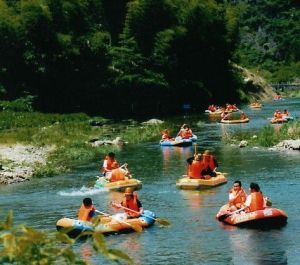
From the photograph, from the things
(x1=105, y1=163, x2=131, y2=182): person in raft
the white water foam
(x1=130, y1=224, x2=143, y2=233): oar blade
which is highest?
(x1=105, y1=163, x2=131, y2=182): person in raft

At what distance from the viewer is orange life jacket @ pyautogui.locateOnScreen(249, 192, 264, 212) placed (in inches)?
709

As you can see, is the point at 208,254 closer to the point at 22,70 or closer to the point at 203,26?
the point at 22,70

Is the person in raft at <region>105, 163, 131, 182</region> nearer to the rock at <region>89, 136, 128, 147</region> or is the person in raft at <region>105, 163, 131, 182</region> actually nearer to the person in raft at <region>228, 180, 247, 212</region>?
the person in raft at <region>228, 180, 247, 212</region>

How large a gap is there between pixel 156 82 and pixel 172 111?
15.8 ft

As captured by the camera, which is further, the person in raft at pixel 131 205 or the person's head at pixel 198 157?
→ the person's head at pixel 198 157

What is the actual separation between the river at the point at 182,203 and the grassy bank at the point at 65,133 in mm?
1661

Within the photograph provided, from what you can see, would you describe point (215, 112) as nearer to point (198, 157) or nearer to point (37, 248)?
point (198, 157)

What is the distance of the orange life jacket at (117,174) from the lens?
24828 mm

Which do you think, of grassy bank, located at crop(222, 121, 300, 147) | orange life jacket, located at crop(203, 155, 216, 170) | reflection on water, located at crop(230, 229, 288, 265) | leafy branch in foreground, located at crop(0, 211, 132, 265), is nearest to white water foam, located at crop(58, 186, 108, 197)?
orange life jacket, located at crop(203, 155, 216, 170)

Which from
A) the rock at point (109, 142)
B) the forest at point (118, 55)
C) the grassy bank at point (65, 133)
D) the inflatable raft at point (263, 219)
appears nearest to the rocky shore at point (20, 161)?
the grassy bank at point (65, 133)

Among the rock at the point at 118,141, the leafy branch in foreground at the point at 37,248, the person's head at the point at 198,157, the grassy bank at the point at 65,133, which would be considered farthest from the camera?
the rock at the point at 118,141

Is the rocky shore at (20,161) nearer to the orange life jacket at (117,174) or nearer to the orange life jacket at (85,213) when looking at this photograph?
the orange life jacket at (117,174)

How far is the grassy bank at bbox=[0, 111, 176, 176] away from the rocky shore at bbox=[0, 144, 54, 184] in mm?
404

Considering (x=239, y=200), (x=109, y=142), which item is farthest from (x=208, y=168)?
(x=109, y=142)
